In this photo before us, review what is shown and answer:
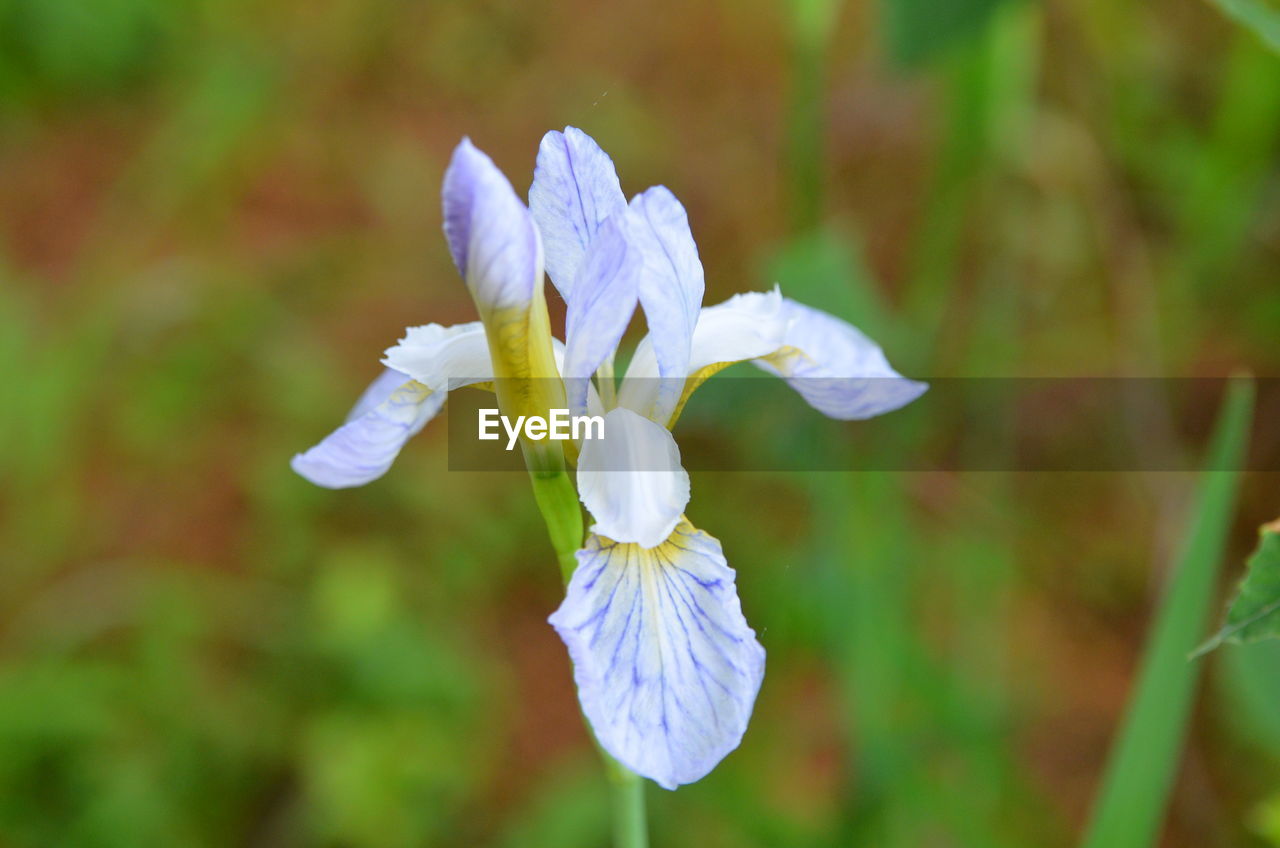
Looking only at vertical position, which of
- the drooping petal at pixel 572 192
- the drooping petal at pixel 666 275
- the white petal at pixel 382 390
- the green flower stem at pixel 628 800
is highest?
the drooping petal at pixel 572 192

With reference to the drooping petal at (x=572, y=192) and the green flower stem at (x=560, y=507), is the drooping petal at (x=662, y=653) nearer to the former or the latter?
the green flower stem at (x=560, y=507)

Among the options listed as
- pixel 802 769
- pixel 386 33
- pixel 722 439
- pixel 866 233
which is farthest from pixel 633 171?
pixel 802 769

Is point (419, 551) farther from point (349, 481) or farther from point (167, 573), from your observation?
point (349, 481)

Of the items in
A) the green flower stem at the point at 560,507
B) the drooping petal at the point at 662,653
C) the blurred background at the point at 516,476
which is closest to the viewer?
the drooping petal at the point at 662,653

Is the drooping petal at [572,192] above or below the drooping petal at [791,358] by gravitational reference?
above

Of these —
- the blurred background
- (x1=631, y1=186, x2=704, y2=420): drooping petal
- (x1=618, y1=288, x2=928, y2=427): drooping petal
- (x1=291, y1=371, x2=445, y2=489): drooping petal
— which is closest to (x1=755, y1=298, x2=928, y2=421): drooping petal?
(x1=618, y1=288, x2=928, y2=427): drooping petal

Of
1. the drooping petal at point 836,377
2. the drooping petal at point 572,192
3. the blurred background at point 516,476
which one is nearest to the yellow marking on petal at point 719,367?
the drooping petal at point 836,377

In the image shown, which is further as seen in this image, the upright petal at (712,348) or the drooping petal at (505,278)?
the upright petal at (712,348)
